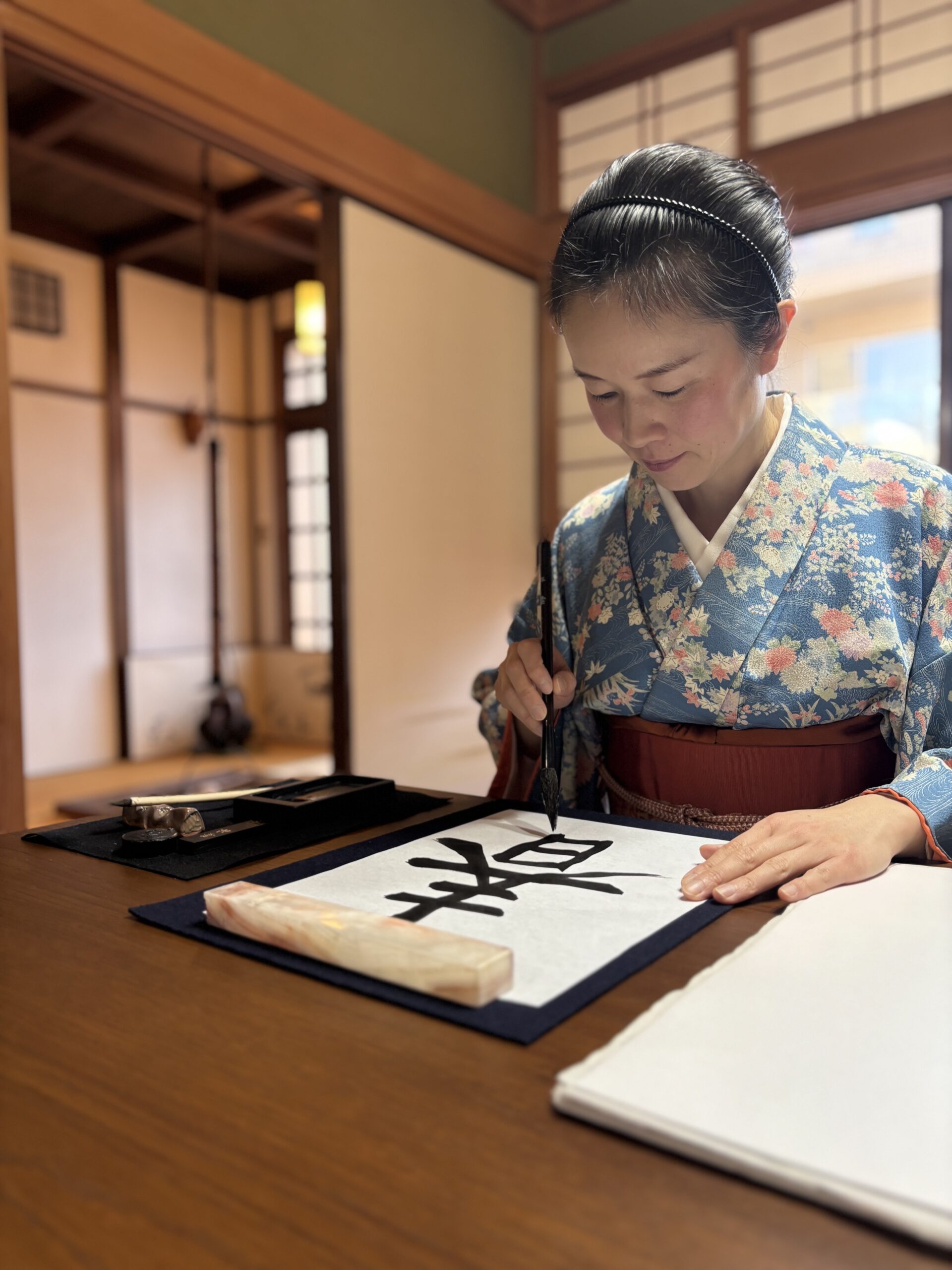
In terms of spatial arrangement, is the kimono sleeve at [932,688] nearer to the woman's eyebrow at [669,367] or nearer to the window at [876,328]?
the woman's eyebrow at [669,367]

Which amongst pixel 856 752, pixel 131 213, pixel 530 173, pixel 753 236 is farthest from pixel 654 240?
pixel 131 213

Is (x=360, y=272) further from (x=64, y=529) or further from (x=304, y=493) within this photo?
(x=304, y=493)

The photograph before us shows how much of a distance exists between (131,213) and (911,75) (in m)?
4.38

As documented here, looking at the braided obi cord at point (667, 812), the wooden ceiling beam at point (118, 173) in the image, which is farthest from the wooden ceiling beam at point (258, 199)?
the braided obi cord at point (667, 812)

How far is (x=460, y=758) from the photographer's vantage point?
3.60 metres

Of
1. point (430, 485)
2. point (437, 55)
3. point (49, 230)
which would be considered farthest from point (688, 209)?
point (49, 230)

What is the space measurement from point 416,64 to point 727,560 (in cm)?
282

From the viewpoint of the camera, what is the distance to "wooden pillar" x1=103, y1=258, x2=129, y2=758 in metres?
5.96

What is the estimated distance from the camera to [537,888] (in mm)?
790

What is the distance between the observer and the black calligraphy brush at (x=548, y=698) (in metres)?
1.00

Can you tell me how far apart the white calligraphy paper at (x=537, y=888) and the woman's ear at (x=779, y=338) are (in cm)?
64

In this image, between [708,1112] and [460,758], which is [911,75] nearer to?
[460,758]

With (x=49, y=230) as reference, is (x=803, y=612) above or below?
below

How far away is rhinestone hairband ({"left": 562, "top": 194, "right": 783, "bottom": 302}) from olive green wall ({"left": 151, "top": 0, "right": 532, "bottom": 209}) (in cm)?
198
